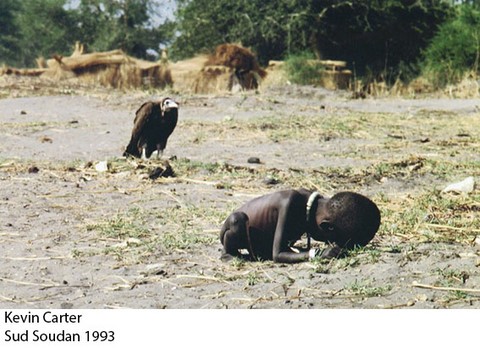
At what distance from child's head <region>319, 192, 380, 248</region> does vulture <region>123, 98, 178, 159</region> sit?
447 centimetres

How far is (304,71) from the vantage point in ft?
74.1

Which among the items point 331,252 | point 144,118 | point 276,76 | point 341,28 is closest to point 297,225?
point 331,252

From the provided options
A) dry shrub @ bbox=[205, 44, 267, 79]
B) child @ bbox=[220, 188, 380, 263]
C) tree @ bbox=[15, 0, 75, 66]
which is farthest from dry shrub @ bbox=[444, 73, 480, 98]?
tree @ bbox=[15, 0, 75, 66]

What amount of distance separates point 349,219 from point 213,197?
2.67 meters

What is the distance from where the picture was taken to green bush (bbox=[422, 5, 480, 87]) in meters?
21.6

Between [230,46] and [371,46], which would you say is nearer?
[230,46]

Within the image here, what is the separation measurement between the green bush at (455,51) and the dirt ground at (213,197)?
20.3 ft

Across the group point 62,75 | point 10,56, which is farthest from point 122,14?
point 62,75

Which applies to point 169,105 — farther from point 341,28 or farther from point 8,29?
point 8,29

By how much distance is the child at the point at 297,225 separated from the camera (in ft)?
16.1

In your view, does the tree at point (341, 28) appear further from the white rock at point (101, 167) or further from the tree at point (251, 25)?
the white rock at point (101, 167)

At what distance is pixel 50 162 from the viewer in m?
9.42
